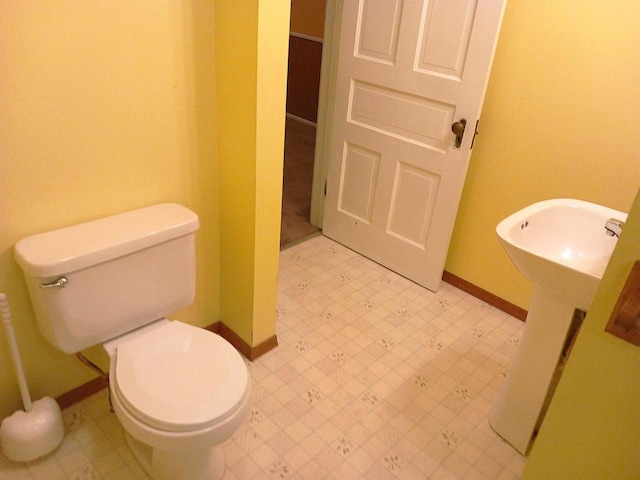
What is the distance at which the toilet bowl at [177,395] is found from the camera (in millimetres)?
1247

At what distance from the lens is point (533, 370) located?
1.56 metres

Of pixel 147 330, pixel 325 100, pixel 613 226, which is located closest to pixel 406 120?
pixel 325 100

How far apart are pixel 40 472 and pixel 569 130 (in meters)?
2.24

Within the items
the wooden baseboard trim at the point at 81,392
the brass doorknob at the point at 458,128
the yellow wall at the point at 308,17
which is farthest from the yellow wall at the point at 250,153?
the yellow wall at the point at 308,17

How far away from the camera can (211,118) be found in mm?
1680

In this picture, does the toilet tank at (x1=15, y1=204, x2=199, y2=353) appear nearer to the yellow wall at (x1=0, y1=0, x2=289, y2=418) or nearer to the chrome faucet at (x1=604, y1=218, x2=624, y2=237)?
the yellow wall at (x1=0, y1=0, x2=289, y2=418)

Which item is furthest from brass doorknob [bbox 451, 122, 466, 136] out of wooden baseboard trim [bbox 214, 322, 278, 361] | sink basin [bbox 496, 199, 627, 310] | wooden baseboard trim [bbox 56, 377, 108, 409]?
wooden baseboard trim [bbox 56, 377, 108, 409]

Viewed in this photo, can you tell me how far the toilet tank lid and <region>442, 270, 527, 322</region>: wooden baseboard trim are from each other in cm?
152

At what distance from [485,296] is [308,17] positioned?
3167 mm

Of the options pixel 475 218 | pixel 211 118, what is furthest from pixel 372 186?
pixel 211 118

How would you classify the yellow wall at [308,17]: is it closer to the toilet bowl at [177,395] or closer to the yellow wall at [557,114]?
the yellow wall at [557,114]

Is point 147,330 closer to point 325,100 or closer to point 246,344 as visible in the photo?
point 246,344

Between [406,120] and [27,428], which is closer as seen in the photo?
[27,428]

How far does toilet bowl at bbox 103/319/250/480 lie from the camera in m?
1.25
